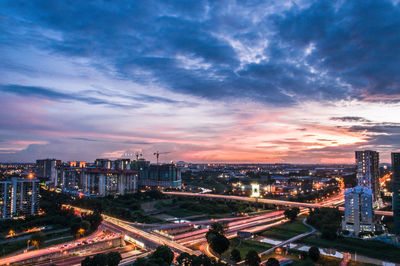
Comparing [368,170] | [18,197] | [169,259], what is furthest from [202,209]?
[368,170]

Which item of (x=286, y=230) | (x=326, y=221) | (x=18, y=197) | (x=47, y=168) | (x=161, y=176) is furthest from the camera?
(x=47, y=168)

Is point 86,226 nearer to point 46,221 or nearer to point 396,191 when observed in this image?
point 46,221

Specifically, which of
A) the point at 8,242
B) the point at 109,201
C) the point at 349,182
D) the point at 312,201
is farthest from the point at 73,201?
the point at 349,182

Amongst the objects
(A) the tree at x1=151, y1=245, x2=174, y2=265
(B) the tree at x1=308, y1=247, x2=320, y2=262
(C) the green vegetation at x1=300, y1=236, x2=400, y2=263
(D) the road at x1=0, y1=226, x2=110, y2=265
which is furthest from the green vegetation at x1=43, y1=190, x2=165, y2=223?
(B) the tree at x1=308, y1=247, x2=320, y2=262

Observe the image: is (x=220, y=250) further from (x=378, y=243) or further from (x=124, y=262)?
(x=378, y=243)

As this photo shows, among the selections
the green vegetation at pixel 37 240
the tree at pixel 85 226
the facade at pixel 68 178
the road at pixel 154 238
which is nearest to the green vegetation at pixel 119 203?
the road at pixel 154 238
